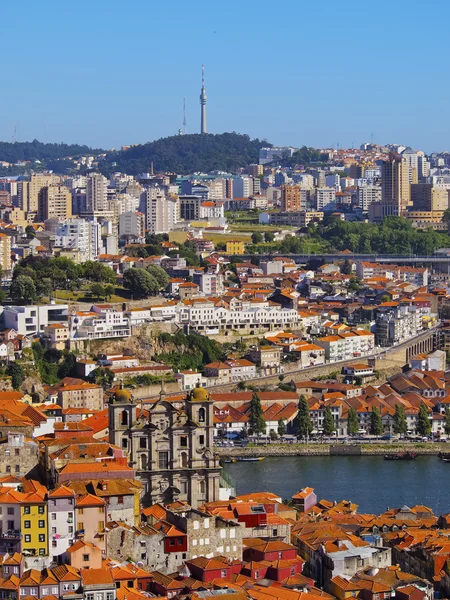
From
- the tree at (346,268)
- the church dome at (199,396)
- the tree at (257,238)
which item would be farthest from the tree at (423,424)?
the tree at (257,238)

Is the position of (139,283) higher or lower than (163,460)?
higher

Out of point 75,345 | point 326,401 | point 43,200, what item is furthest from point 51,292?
point 43,200

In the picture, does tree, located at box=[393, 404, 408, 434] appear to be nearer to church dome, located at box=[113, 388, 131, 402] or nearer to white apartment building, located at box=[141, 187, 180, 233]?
church dome, located at box=[113, 388, 131, 402]

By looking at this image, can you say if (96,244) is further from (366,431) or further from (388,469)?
(388,469)

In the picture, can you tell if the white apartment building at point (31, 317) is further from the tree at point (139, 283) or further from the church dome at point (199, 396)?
the church dome at point (199, 396)

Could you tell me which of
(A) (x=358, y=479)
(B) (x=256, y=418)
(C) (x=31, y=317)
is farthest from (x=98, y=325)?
(A) (x=358, y=479)

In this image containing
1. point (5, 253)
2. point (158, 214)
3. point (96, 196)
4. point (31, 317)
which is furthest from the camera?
point (96, 196)

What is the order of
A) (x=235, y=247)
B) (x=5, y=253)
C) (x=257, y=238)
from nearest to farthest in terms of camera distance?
(x=5, y=253) < (x=235, y=247) < (x=257, y=238)

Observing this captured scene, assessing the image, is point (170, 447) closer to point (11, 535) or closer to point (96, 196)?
point (11, 535)
